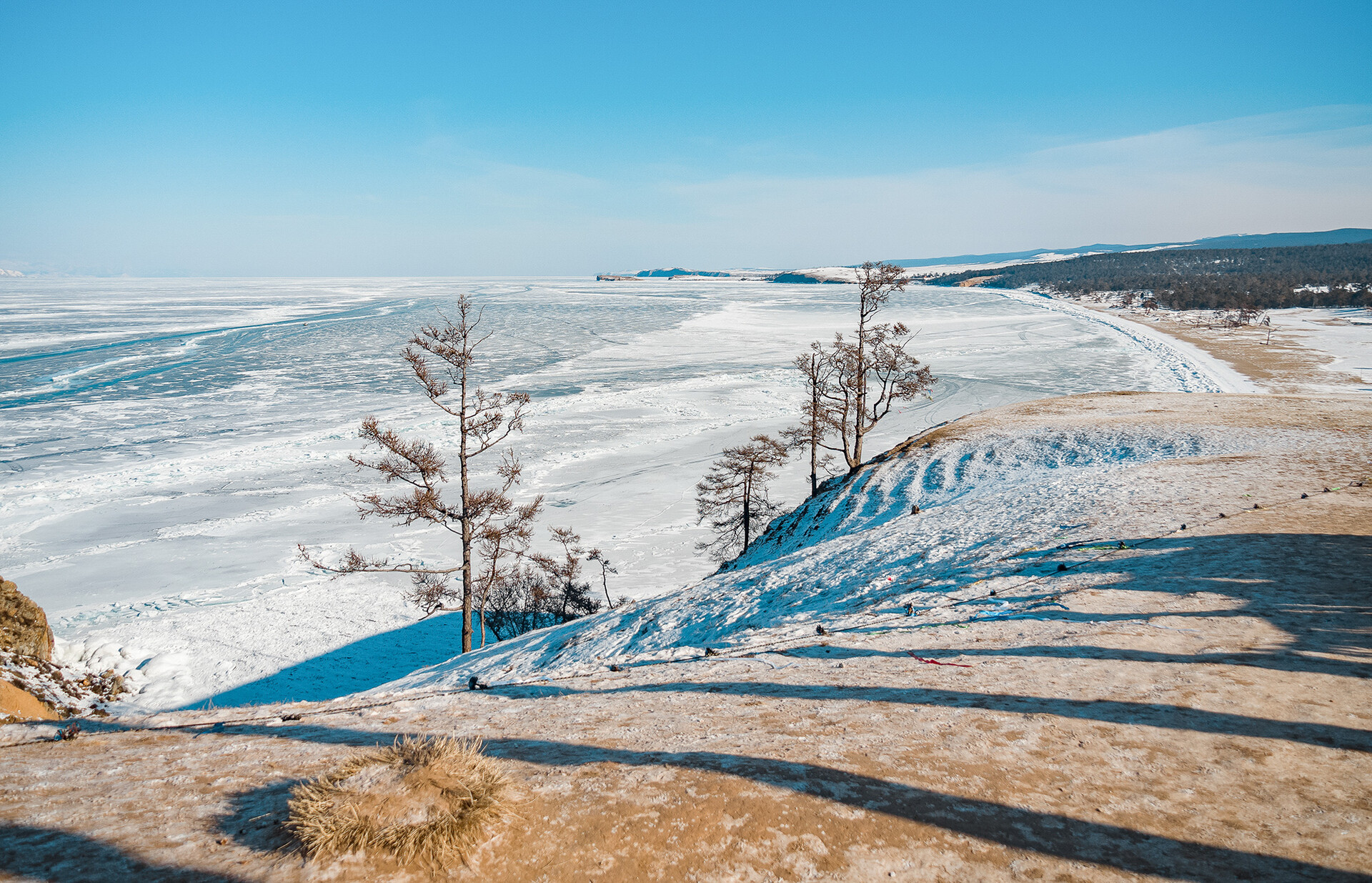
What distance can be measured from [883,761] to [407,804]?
3131mm

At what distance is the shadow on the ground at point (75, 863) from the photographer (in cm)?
347

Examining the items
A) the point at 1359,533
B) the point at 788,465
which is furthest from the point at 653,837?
the point at 788,465

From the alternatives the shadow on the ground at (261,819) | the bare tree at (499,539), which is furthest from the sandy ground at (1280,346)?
the shadow on the ground at (261,819)

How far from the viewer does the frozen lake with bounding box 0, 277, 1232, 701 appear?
70.2 ft

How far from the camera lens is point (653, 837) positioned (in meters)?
3.87

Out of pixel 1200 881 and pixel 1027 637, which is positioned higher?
pixel 1200 881

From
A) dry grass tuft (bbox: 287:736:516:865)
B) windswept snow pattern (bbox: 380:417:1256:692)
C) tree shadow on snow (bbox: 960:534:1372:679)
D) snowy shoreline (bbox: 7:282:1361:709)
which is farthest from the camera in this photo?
snowy shoreline (bbox: 7:282:1361:709)

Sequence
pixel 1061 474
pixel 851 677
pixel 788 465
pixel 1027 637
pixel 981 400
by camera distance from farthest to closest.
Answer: pixel 981 400
pixel 788 465
pixel 1061 474
pixel 1027 637
pixel 851 677

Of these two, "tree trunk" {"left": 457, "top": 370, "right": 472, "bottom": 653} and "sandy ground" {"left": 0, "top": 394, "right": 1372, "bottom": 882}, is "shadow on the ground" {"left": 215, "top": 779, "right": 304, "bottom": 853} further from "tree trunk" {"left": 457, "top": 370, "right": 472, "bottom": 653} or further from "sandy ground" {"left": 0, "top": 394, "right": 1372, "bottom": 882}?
"tree trunk" {"left": 457, "top": 370, "right": 472, "bottom": 653}

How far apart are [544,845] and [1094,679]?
5.15 meters

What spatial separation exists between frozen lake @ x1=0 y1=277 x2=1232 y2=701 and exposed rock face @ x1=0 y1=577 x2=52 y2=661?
3.81 metres

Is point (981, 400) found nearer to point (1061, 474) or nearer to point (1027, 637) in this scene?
point (1061, 474)

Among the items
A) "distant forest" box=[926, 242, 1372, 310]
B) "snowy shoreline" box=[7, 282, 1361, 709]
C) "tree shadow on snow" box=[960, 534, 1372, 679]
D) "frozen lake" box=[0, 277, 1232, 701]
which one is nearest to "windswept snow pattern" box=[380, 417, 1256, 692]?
"tree shadow on snow" box=[960, 534, 1372, 679]

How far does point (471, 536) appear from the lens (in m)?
16.6
